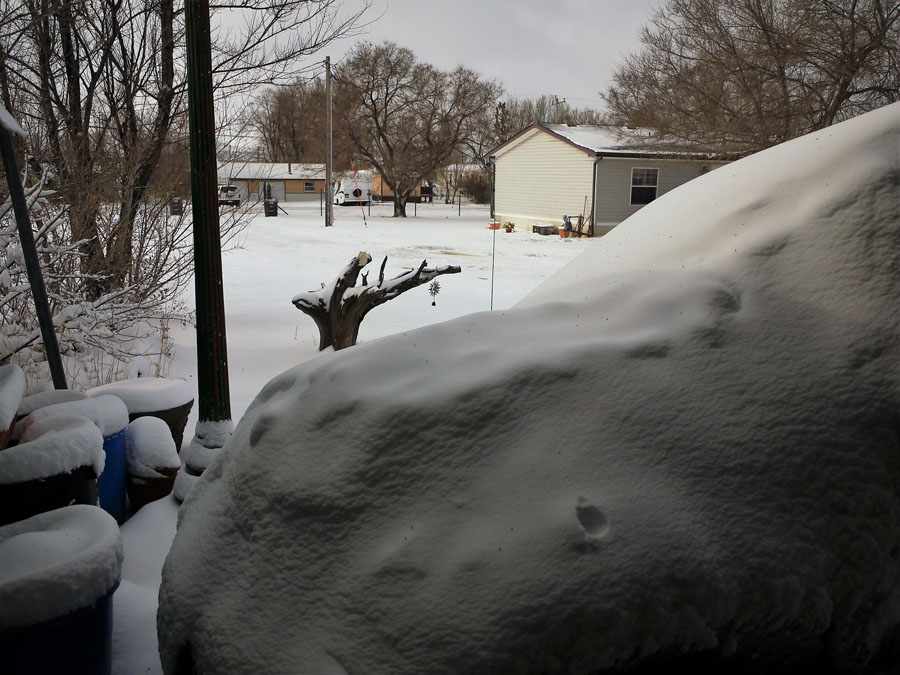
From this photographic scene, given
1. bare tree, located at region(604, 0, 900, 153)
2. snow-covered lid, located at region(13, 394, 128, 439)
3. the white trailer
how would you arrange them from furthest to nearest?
the white trailer
bare tree, located at region(604, 0, 900, 153)
snow-covered lid, located at region(13, 394, 128, 439)

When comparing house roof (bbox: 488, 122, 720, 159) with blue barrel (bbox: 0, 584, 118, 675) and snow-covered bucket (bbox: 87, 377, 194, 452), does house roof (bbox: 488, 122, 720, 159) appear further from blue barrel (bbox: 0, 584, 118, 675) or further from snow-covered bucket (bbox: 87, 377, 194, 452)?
blue barrel (bbox: 0, 584, 118, 675)

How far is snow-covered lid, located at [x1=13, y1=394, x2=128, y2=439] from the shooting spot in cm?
303

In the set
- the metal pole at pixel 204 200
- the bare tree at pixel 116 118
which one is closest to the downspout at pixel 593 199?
the bare tree at pixel 116 118

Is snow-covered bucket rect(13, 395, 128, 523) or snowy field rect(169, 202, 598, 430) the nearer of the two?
snow-covered bucket rect(13, 395, 128, 523)

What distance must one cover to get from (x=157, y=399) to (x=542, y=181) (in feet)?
79.0

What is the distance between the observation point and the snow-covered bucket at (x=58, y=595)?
6.64 ft

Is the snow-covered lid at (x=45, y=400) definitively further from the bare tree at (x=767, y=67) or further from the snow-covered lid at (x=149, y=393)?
the bare tree at (x=767, y=67)

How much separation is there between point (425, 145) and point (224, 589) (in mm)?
36666

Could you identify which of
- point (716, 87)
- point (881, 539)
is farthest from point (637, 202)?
point (881, 539)

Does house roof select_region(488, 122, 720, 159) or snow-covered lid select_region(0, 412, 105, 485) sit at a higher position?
house roof select_region(488, 122, 720, 159)

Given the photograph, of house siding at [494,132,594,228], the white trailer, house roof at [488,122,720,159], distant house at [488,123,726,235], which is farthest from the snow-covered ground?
the white trailer

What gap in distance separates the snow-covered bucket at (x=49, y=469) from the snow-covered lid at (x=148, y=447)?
1041 millimetres

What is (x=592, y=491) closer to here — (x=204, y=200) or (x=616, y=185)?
(x=204, y=200)

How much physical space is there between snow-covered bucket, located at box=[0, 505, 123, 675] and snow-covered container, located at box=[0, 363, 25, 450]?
1.37ft
